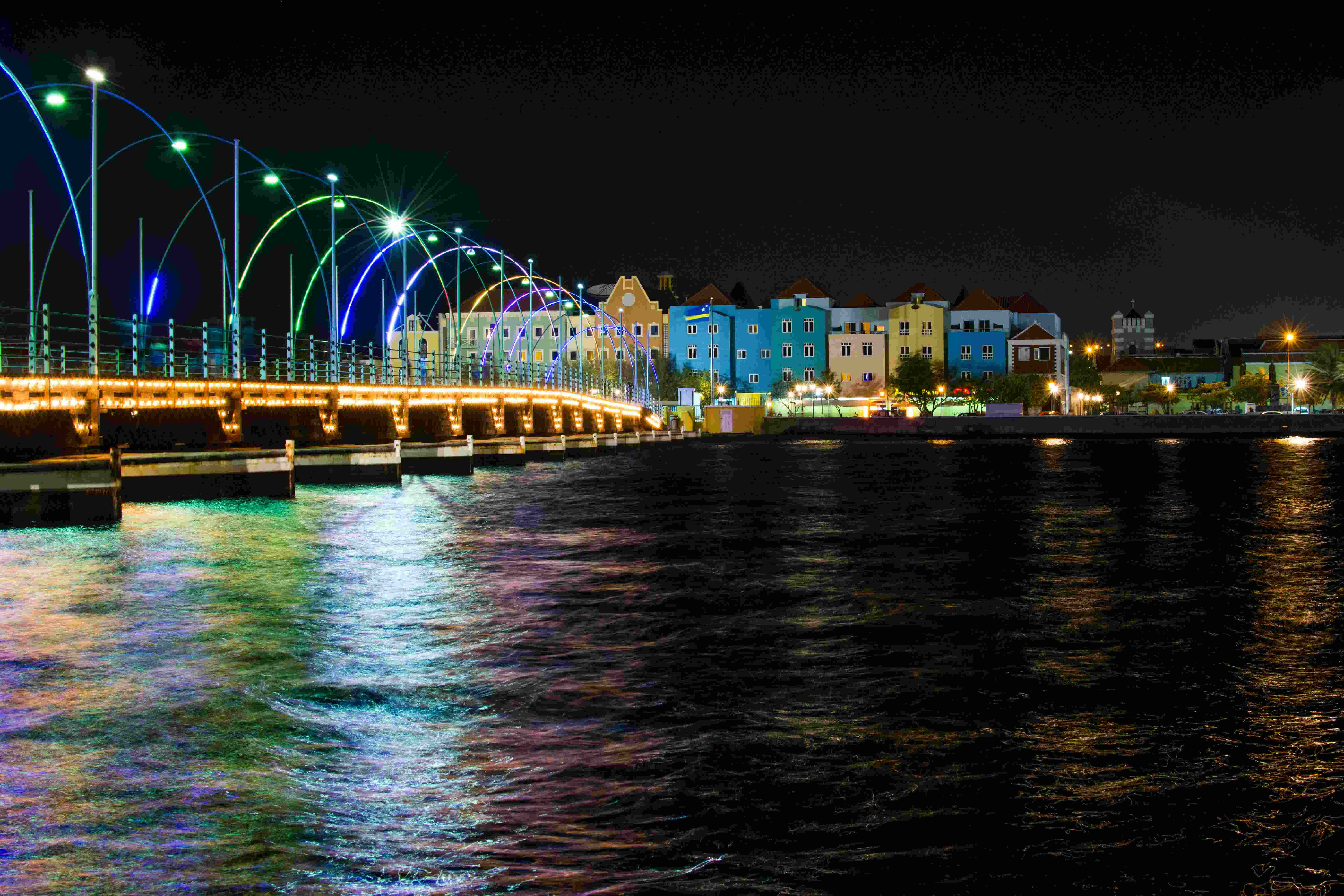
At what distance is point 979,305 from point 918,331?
27.3ft

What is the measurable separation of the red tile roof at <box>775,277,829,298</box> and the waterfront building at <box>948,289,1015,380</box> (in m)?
13.9

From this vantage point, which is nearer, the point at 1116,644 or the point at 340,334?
the point at 1116,644

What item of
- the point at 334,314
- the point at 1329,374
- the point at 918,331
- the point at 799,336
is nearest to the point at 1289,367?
the point at 1329,374

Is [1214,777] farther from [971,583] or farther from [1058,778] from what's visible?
[971,583]

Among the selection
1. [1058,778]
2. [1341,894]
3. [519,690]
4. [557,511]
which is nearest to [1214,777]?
[1058,778]

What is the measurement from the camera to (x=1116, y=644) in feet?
46.2

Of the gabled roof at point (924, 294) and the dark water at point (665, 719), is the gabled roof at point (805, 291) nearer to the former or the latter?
the gabled roof at point (924, 294)

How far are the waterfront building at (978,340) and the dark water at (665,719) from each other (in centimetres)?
11486

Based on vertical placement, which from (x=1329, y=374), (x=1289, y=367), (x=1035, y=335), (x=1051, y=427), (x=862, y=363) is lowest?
(x=1051, y=427)

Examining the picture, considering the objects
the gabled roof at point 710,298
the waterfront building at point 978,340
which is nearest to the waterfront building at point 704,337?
the gabled roof at point 710,298

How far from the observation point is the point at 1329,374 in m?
150

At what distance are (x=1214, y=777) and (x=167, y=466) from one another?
29450mm

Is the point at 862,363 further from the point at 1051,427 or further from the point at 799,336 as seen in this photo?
the point at 1051,427

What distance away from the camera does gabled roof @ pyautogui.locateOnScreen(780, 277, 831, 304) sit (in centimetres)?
13988
